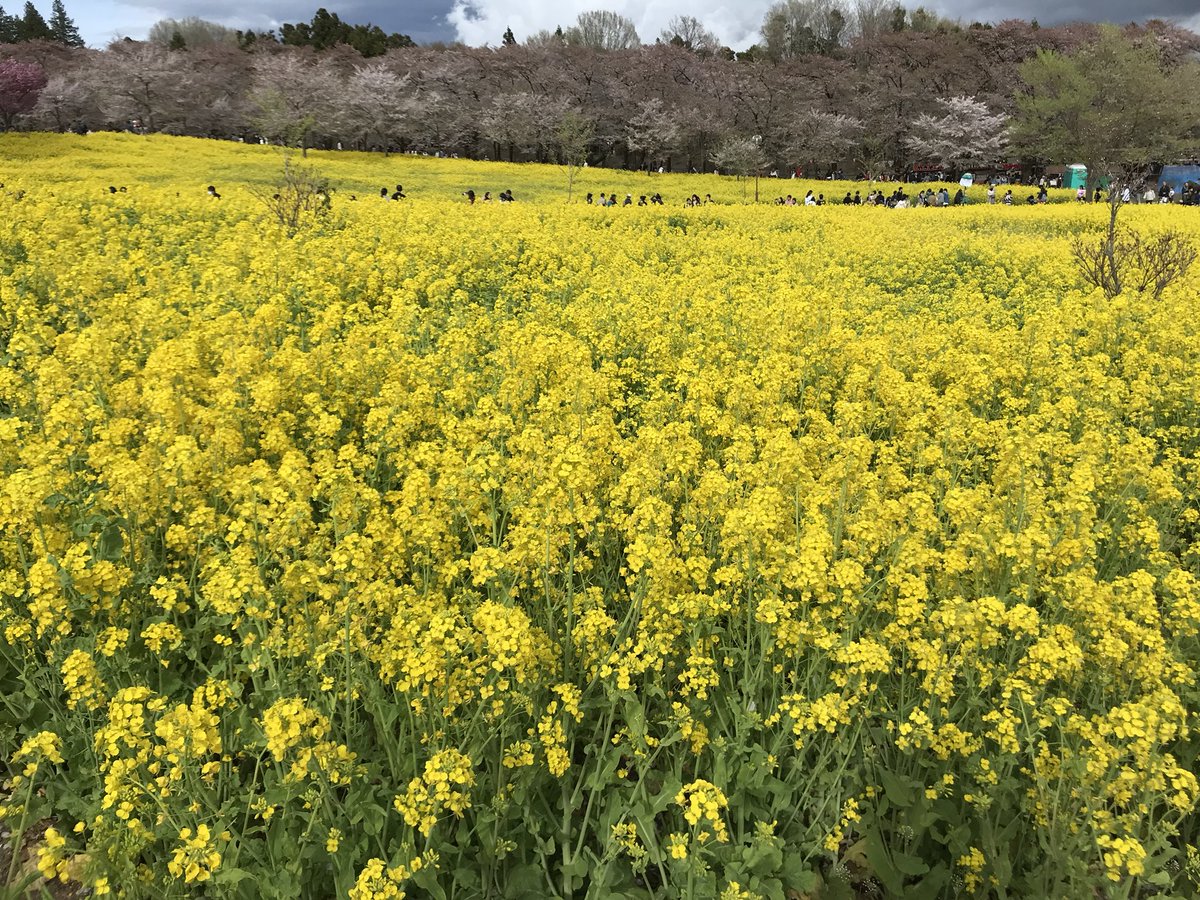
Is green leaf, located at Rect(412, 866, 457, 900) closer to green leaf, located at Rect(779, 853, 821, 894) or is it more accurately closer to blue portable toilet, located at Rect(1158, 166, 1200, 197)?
green leaf, located at Rect(779, 853, 821, 894)

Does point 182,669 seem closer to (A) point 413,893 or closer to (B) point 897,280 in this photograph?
(A) point 413,893

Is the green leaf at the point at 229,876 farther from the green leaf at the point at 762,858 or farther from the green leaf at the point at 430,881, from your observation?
the green leaf at the point at 762,858

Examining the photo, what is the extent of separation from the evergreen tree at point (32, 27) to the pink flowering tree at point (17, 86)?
48877mm

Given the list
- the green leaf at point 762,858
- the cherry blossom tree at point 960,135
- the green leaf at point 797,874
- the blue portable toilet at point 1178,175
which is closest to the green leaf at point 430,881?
the green leaf at point 762,858

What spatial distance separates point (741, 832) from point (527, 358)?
5405mm

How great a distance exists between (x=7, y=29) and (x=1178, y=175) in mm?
138714

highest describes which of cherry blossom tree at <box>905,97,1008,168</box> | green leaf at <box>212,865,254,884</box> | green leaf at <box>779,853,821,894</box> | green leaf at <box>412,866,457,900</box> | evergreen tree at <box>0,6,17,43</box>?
evergreen tree at <box>0,6,17,43</box>

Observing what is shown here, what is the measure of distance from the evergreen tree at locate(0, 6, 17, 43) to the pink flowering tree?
4881cm

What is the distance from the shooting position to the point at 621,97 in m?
65.9

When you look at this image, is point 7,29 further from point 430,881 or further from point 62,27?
point 430,881

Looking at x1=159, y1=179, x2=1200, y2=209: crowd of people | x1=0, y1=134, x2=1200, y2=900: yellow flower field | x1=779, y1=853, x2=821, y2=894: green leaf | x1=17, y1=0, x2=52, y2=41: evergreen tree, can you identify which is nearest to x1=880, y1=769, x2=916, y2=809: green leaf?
x1=0, y1=134, x2=1200, y2=900: yellow flower field

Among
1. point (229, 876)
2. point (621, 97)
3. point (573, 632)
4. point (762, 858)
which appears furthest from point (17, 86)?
point (762, 858)

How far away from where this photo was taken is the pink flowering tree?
2162 inches

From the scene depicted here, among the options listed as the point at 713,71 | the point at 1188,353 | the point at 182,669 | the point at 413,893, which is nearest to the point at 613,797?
the point at 413,893
